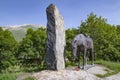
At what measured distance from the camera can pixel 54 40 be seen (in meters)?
15.5

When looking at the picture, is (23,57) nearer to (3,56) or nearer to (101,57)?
(3,56)

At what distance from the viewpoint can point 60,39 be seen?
51.8 feet

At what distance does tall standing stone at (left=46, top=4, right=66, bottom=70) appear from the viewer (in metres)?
15.5

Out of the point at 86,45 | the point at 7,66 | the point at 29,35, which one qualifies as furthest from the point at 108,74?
the point at 29,35

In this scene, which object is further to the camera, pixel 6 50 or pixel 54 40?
pixel 6 50

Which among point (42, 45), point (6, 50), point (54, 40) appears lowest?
point (54, 40)

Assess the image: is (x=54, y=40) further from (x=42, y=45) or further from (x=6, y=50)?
(x=42, y=45)

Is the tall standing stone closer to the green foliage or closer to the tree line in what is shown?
the tree line

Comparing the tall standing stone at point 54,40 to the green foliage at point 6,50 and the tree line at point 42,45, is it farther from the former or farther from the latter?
the green foliage at point 6,50

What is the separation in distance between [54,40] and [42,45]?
23277 millimetres

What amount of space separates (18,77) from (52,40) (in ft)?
8.90

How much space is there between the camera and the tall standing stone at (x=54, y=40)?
50.8 ft

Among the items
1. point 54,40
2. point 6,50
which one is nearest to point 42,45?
point 6,50

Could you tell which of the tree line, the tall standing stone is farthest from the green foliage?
the tall standing stone
